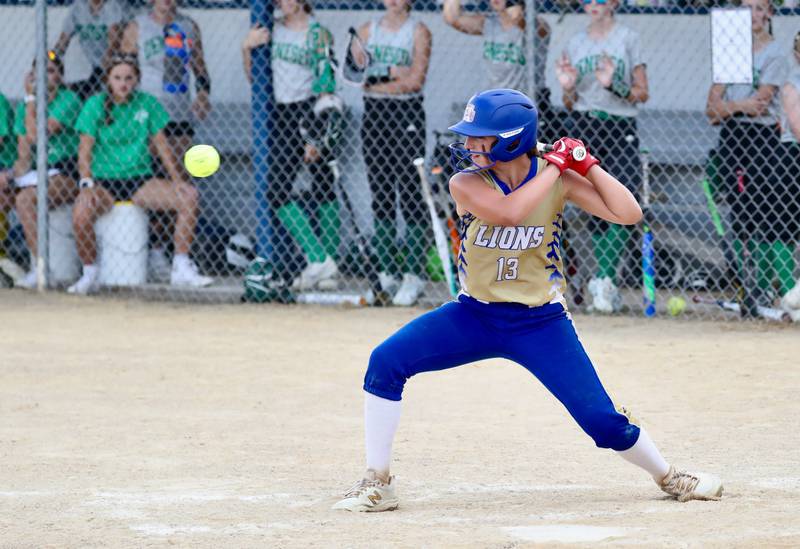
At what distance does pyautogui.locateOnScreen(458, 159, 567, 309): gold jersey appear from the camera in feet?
14.1

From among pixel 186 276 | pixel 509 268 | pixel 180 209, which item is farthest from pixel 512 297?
pixel 186 276

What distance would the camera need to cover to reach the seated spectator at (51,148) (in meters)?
10.3

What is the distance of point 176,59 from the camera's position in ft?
33.3

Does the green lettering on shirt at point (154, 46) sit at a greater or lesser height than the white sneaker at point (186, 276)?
greater

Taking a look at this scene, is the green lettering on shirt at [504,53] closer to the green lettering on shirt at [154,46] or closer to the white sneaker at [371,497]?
the green lettering on shirt at [154,46]

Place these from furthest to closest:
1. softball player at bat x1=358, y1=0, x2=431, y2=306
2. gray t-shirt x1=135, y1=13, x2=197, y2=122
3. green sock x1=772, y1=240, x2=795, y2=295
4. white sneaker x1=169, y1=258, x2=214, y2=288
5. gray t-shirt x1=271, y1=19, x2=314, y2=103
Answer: gray t-shirt x1=135, y1=13, x2=197, y2=122 → white sneaker x1=169, y1=258, x2=214, y2=288 → gray t-shirt x1=271, y1=19, x2=314, y2=103 → softball player at bat x1=358, y1=0, x2=431, y2=306 → green sock x1=772, y1=240, x2=795, y2=295

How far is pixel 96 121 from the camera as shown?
32.5ft

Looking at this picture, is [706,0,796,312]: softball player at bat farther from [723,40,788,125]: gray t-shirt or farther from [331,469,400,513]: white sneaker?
[331,469,400,513]: white sneaker

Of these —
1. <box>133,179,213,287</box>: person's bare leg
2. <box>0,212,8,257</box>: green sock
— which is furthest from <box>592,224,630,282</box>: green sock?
<box>0,212,8,257</box>: green sock

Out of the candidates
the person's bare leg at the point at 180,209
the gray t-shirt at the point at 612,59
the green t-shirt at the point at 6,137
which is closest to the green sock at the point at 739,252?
the gray t-shirt at the point at 612,59

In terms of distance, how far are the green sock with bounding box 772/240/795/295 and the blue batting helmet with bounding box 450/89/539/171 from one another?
15.7 ft

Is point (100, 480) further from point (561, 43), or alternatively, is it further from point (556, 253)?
point (561, 43)

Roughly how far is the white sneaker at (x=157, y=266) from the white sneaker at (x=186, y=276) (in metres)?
0.46

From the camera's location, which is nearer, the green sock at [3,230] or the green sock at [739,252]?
the green sock at [739,252]
